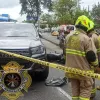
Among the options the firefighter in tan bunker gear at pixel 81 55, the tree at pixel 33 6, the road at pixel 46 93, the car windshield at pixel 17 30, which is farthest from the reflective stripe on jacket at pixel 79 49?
the tree at pixel 33 6

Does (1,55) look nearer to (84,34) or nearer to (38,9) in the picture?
(84,34)

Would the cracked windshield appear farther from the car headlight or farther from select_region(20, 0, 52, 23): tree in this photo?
select_region(20, 0, 52, 23): tree

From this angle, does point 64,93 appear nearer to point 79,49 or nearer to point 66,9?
point 79,49

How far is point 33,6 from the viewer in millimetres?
70500

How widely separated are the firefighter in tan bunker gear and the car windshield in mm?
3684

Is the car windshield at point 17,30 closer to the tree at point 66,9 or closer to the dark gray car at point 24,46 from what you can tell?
the dark gray car at point 24,46

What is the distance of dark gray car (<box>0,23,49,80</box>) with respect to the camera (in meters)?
7.85

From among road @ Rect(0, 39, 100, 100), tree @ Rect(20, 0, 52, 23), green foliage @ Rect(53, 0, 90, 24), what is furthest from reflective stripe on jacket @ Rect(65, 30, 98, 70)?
tree @ Rect(20, 0, 52, 23)

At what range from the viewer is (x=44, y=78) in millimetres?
9031

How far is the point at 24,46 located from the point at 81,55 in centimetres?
275

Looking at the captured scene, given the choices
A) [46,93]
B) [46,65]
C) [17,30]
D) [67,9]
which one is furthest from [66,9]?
[46,65]

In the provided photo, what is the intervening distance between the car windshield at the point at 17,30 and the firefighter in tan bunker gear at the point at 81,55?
3684mm

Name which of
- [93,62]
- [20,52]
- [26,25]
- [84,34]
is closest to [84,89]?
[93,62]

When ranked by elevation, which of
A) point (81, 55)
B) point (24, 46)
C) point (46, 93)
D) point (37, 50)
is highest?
point (81, 55)
